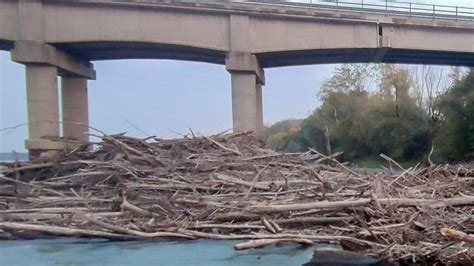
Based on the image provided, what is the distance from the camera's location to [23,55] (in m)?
25.3

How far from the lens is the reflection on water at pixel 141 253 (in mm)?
5359

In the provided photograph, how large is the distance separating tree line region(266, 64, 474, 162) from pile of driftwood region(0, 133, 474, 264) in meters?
26.7

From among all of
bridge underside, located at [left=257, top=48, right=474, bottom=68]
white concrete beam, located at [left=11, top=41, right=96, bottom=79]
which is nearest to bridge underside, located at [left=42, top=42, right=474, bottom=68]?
bridge underside, located at [left=257, top=48, right=474, bottom=68]

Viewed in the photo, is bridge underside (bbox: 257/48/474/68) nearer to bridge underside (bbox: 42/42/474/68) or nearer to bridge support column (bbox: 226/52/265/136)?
bridge underside (bbox: 42/42/474/68)

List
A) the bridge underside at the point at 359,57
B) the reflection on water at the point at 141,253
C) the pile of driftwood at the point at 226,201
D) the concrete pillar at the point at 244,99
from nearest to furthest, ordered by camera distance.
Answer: the reflection on water at the point at 141,253 < the pile of driftwood at the point at 226,201 < the concrete pillar at the point at 244,99 < the bridge underside at the point at 359,57

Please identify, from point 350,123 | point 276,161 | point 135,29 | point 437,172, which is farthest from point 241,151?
point 350,123

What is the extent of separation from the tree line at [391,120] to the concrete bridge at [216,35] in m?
8.41

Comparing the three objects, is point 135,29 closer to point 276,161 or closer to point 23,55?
point 23,55

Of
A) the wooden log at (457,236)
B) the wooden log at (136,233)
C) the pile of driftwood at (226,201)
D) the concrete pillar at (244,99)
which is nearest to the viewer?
the wooden log at (457,236)

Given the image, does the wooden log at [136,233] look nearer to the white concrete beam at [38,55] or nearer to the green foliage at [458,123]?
the white concrete beam at [38,55]

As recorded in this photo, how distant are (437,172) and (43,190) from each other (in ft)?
19.9

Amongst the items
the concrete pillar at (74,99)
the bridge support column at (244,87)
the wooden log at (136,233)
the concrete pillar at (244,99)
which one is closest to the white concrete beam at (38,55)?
the concrete pillar at (74,99)

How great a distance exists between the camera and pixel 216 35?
26.1m

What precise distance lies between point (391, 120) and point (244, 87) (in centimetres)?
1894
